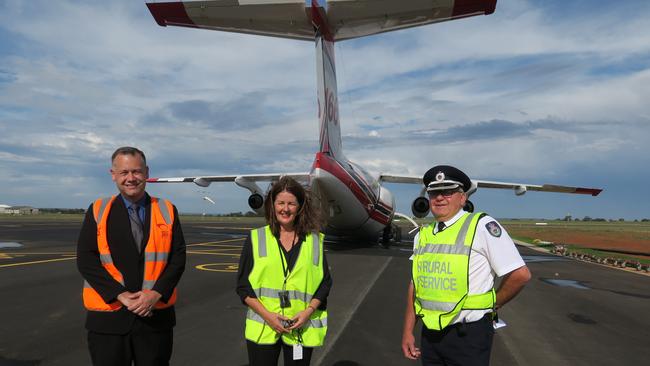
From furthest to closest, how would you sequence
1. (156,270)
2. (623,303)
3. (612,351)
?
1. (623,303)
2. (612,351)
3. (156,270)

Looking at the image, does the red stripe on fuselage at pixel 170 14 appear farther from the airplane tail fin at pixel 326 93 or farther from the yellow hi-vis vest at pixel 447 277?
the yellow hi-vis vest at pixel 447 277

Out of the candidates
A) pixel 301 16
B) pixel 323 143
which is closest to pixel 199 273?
pixel 323 143

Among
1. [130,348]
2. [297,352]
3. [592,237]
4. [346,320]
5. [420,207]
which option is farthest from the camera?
[592,237]

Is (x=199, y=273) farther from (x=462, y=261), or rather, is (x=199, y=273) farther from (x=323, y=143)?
(x=462, y=261)

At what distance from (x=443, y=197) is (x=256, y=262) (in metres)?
1.39

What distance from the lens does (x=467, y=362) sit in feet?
9.34

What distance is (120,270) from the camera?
3.22 meters

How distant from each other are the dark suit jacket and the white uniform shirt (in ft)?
6.91

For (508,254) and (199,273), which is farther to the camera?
(199,273)

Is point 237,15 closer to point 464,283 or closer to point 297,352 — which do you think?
point 297,352

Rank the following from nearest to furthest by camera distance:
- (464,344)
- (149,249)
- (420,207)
Result: (464,344) < (149,249) < (420,207)

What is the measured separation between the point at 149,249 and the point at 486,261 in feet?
7.77

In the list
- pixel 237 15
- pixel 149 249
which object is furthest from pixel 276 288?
pixel 237 15

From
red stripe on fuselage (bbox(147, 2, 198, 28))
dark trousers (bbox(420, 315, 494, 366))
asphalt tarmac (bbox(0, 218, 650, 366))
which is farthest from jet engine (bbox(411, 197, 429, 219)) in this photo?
dark trousers (bbox(420, 315, 494, 366))
